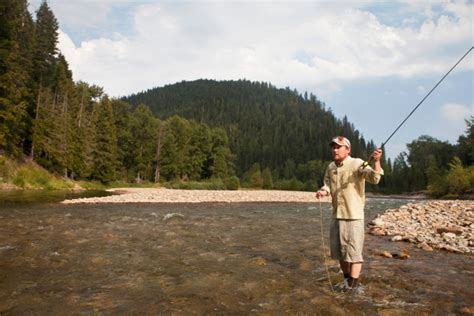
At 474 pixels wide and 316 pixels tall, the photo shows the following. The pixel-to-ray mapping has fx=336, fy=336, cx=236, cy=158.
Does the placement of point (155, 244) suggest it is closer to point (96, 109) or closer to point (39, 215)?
point (39, 215)

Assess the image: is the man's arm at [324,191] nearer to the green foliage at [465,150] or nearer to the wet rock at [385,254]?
the wet rock at [385,254]

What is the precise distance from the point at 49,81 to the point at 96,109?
9.55m

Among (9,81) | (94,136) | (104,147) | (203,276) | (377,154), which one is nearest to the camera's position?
(377,154)

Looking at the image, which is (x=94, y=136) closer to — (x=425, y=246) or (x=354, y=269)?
(x=425, y=246)

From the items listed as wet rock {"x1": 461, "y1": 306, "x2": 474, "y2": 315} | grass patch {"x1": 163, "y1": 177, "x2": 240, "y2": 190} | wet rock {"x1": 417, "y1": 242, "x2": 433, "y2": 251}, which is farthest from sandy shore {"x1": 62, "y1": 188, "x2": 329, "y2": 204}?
wet rock {"x1": 461, "y1": 306, "x2": 474, "y2": 315}

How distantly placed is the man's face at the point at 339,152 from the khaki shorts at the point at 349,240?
1072mm

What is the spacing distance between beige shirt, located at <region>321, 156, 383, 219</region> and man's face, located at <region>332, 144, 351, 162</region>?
112 mm

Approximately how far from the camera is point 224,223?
591 inches

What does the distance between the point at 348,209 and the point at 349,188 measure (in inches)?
14.1

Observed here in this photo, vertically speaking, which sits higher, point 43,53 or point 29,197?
point 43,53

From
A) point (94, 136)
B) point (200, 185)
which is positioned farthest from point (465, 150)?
point (94, 136)

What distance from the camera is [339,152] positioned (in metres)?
5.78

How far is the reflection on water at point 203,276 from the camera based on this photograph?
4.96m

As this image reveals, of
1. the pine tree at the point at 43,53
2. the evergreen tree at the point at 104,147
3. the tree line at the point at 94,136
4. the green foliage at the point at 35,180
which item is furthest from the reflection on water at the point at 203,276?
the evergreen tree at the point at 104,147
